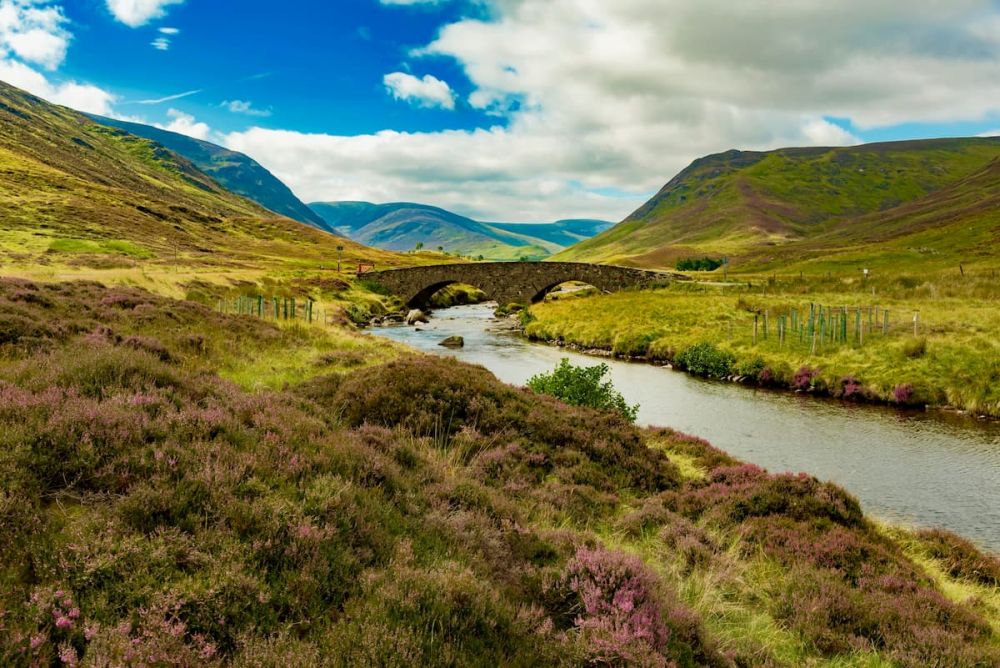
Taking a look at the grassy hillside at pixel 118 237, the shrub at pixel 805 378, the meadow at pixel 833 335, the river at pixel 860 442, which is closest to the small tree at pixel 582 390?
the river at pixel 860 442

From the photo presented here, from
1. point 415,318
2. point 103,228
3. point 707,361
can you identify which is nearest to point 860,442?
point 707,361

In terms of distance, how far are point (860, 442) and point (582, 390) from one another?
12.1 metres

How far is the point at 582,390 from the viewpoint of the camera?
65.7 ft

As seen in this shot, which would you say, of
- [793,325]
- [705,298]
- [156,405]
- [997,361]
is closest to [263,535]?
[156,405]

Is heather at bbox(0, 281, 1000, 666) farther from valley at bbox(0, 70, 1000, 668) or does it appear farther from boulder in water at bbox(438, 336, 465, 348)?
boulder in water at bbox(438, 336, 465, 348)

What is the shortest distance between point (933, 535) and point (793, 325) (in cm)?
2935

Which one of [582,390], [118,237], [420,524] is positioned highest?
[118,237]

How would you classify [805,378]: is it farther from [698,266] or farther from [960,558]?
[698,266]

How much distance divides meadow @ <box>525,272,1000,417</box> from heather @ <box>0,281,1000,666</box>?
20.1 m

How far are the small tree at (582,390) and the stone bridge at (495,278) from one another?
63012 millimetres

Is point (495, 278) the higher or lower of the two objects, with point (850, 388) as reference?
higher

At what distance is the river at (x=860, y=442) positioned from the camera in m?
16.5

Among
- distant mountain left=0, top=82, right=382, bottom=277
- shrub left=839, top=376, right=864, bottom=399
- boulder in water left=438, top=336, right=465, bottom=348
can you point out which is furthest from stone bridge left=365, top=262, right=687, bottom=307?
shrub left=839, top=376, right=864, bottom=399

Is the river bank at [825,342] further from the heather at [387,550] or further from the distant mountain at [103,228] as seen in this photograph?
the distant mountain at [103,228]
